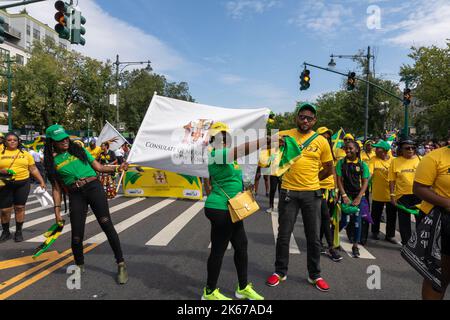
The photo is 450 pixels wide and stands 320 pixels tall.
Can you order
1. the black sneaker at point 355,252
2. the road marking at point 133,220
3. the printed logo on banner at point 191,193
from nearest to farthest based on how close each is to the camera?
the black sneaker at point 355,252 < the road marking at point 133,220 < the printed logo on banner at point 191,193

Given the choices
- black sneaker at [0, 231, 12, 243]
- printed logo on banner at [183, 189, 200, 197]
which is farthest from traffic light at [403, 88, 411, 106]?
black sneaker at [0, 231, 12, 243]

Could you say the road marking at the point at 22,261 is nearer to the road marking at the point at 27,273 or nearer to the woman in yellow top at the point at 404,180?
the road marking at the point at 27,273

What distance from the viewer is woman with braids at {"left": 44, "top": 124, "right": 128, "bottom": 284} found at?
14.1 ft

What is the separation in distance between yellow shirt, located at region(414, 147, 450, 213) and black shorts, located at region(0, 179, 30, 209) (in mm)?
6262

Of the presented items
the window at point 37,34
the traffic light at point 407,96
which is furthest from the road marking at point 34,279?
the window at point 37,34

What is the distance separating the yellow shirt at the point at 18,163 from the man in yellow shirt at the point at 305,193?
4755mm

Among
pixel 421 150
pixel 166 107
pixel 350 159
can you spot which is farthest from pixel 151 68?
Result: pixel 350 159

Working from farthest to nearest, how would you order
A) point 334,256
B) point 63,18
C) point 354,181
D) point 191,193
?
point 191,193, point 63,18, point 354,181, point 334,256

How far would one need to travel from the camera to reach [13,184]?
616 centimetres

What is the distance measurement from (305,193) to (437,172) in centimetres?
149

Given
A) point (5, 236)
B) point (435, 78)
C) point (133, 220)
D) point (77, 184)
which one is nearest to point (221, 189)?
point (77, 184)

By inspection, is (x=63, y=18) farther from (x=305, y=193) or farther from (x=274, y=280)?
(x=274, y=280)

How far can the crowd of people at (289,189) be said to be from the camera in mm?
3301

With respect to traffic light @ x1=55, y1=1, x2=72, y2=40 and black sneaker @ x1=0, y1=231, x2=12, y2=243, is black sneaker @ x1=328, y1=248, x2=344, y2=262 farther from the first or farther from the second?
traffic light @ x1=55, y1=1, x2=72, y2=40
